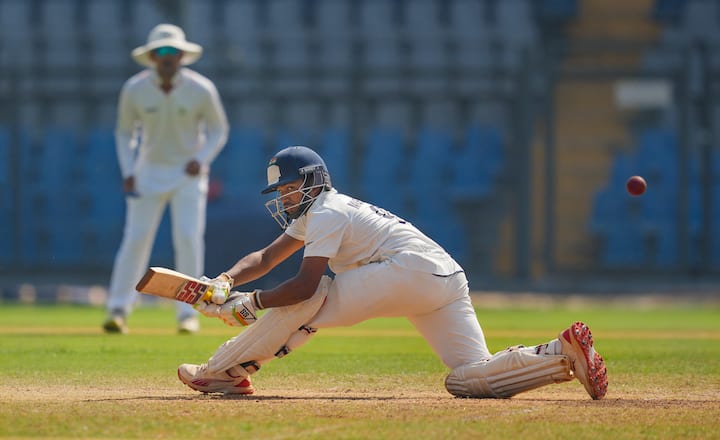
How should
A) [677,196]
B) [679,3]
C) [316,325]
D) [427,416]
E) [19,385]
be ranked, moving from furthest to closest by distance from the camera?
1. [679,3]
2. [677,196]
3. [19,385]
4. [316,325]
5. [427,416]

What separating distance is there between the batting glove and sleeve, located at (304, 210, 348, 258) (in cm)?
38

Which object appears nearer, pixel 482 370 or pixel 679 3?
pixel 482 370

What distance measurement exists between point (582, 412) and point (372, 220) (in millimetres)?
1538

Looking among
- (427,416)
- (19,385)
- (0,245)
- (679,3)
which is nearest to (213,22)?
(0,245)

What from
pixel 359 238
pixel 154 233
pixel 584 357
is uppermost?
pixel 359 238

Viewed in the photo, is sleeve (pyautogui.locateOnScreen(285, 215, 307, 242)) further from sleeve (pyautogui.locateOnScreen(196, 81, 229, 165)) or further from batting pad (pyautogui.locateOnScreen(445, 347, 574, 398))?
sleeve (pyautogui.locateOnScreen(196, 81, 229, 165))

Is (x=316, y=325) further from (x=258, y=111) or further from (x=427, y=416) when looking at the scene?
(x=258, y=111)

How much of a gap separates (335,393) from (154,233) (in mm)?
4553

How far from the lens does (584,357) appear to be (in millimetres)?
6906

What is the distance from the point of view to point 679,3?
84.6 ft

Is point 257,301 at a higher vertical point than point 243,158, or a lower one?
higher

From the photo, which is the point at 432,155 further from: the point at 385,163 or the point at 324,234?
the point at 324,234

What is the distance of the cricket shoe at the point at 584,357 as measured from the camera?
22.5ft

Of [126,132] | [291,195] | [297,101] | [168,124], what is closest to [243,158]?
[297,101]
